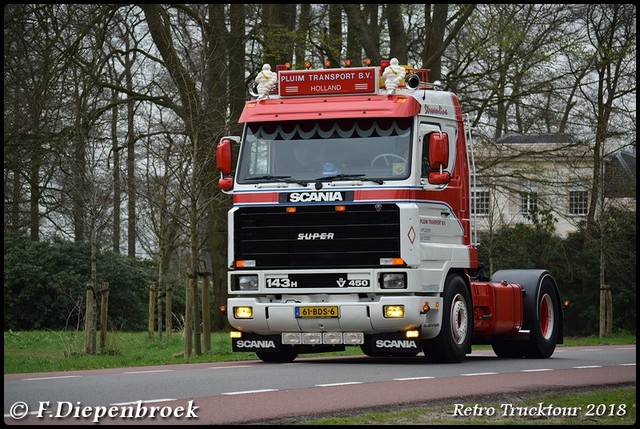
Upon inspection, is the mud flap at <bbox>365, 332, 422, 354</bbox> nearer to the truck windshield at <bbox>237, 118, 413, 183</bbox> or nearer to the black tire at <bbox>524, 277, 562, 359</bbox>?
the truck windshield at <bbox>237, 118, 413, 183</bbox>

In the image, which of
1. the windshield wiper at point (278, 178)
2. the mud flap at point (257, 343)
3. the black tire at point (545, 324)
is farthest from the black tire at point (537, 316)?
the windshield wiper at point (278, 178)

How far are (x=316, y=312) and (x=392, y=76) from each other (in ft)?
11.3

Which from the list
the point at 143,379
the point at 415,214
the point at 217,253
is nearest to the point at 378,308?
the point at 415,214

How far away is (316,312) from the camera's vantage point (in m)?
17.9

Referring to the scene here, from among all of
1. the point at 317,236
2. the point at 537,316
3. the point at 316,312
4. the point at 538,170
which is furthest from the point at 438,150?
the point at 538,170

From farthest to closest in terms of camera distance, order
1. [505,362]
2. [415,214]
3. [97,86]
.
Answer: [97,86]
[505,362]
[415,214]

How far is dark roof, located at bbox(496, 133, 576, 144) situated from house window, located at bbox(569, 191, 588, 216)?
4.98ft

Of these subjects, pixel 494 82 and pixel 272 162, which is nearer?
pixel 272 162

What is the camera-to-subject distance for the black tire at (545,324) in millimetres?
21578

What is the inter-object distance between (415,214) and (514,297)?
4241 millimetres

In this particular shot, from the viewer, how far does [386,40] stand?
38219 millimetres

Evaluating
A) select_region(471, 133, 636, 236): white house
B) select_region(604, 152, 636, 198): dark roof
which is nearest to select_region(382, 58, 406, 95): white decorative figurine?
select_region(471, 133, 636, 236): white house

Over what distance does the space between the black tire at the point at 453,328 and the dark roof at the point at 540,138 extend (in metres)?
16.7

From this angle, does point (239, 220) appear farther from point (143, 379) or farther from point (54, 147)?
point (54, 147)
